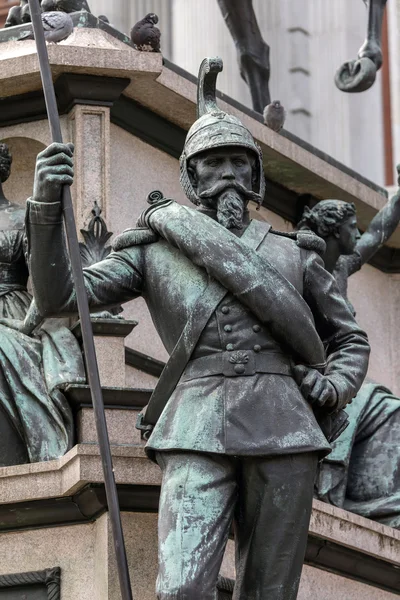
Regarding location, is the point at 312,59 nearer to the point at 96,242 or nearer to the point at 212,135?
the point at 96,242

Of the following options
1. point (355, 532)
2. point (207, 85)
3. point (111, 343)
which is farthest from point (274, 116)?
point (207, 85)

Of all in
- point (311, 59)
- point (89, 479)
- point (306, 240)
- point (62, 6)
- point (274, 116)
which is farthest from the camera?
point (311, 59)

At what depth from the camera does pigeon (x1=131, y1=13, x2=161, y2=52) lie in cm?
1263

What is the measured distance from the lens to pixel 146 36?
12.6 meters

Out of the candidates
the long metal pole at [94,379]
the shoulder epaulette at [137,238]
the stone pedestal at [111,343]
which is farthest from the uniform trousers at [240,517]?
the stone pedestal at [111,343]

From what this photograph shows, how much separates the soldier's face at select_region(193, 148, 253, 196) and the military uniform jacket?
18cm

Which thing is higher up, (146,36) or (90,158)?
(146,36)

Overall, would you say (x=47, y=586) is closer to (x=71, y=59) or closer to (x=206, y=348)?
(x=206, y=348)

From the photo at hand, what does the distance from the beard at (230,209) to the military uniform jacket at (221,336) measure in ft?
0.37

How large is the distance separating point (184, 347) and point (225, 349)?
0.54ft

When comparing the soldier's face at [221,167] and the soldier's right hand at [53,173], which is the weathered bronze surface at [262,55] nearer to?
the soldier's face at [221,167]

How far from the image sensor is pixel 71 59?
12375 millimetres

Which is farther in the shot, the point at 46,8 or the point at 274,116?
the point at 274,116

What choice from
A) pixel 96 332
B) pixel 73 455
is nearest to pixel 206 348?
pixel 73 455
